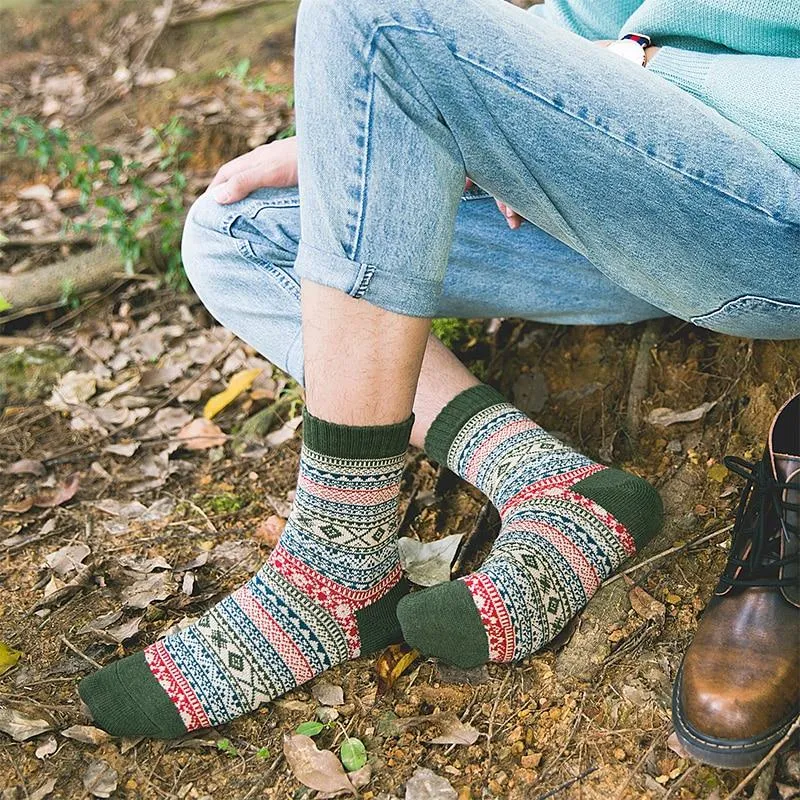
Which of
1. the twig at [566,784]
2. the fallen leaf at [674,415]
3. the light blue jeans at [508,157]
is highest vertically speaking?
the light blue jeans at [508,157]

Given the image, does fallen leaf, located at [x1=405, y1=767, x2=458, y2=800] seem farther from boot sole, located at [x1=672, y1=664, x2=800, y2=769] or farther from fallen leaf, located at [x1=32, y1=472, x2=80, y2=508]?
fallen leaf, located at [x1=32, y1=472, x2=80, y2=508]

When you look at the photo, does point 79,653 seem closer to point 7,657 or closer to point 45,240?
point 7,657

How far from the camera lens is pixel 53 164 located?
3812 millimetres

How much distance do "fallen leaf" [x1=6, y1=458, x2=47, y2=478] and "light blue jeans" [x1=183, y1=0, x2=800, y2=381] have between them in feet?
4.04

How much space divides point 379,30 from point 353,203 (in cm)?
21

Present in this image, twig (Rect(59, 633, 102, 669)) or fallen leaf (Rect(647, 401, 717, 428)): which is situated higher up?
fallen leaf (Rect(647, 401, 717, 428))

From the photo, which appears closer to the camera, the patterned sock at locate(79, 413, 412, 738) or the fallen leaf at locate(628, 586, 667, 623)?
the patterned sock at locate(79, 413, 412, 738)

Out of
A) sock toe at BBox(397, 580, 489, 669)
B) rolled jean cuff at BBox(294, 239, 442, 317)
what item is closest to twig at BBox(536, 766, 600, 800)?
sock toe at BBox(397, 580, 489, 669)

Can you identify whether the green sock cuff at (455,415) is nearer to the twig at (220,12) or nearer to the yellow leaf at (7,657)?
the yellow leaf at (7,657)

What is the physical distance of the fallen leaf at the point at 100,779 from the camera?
1375mm

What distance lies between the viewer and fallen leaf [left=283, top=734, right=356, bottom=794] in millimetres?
1350

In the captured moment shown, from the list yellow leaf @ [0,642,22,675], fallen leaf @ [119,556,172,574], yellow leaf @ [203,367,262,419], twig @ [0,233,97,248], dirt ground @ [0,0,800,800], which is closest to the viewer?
dirt ground @ [0,0,800,800]

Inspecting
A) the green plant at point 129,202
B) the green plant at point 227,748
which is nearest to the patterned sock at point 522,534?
the green plant at point 227,748

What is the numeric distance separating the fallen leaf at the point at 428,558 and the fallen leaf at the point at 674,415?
47 centimetres
